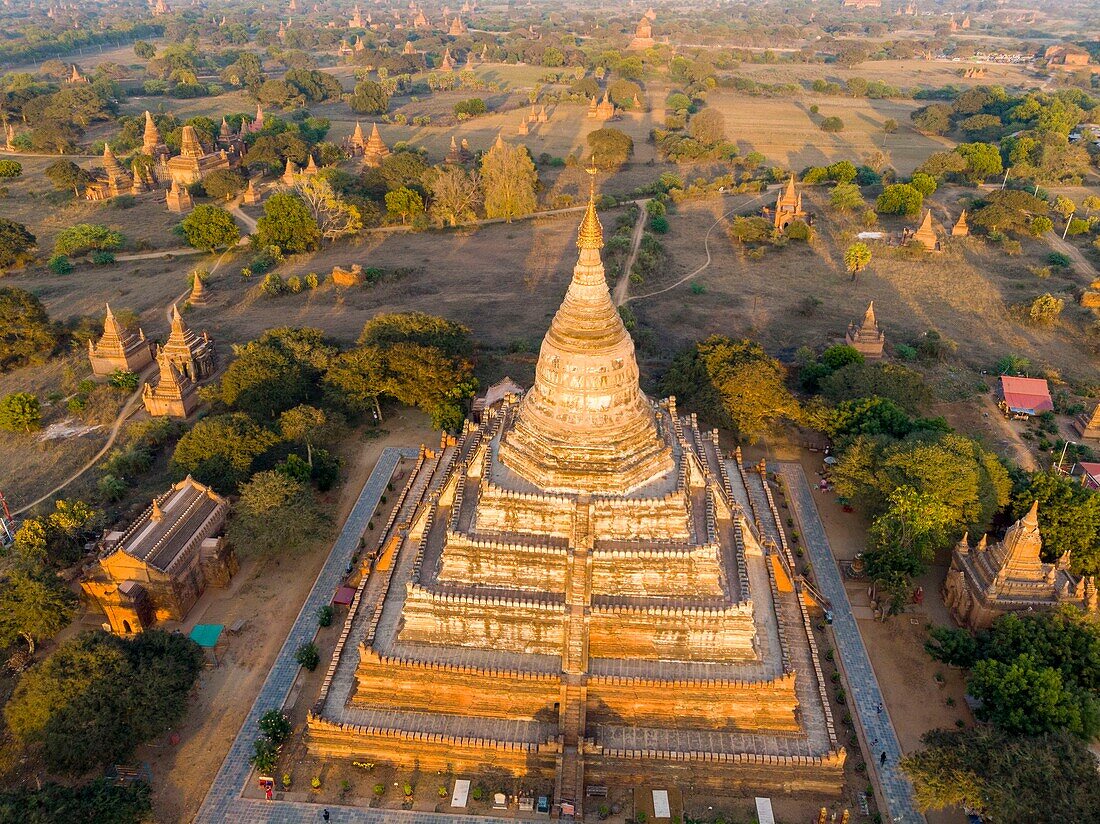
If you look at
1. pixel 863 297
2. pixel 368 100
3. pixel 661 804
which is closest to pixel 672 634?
pixel 661 804

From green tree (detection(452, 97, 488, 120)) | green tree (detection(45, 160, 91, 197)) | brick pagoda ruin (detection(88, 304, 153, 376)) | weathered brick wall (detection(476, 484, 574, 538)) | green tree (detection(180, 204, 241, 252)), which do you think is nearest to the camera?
weathered brick wall (detection(476, 484, 574, 538))

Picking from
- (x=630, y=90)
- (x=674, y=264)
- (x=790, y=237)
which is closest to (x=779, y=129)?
(x=630, y=90)

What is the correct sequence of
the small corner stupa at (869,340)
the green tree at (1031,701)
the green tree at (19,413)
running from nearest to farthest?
the green tree at (1031,701) → the green tree at (19,413) → the small corner stupa at (869,340)

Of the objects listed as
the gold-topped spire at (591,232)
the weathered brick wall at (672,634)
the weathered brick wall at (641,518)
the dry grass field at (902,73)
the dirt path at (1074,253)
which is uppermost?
the gold-topped spire at (591,232)

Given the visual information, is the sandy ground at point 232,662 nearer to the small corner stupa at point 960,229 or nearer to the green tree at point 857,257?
the green tree at point 857,257

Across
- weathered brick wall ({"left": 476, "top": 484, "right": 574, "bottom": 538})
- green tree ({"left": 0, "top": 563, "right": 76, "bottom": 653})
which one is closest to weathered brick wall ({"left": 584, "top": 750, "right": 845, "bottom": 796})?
weathered brick wall ({"left": 476, "top": 484, "right": 574, "bottom": 538})

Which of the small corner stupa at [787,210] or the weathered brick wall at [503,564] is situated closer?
the weathered brick wall at [503,564]

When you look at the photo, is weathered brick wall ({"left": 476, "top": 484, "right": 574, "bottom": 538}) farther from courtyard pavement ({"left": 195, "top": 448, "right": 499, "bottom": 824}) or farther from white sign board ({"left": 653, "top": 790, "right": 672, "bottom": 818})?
courtyard pavement ({"left": 195, "top": 448, "right": 499, "bottom": 824})

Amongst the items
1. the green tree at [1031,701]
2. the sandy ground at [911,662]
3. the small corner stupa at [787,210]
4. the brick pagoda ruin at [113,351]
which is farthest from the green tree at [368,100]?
the green tree at [1031,701]
